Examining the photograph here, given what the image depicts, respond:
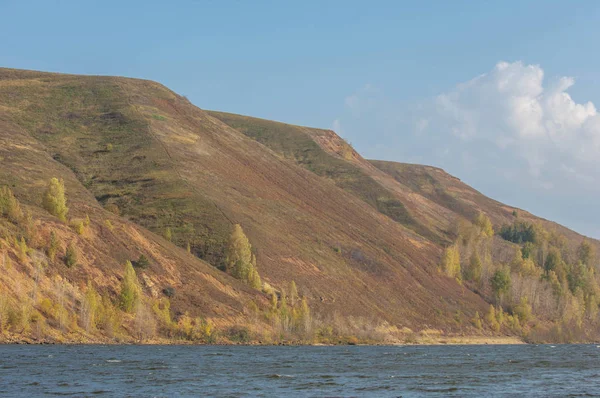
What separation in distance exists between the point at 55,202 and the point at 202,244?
3130 centimetres

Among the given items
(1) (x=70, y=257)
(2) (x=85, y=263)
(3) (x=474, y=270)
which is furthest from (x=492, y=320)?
(1) (x=70, y=257)

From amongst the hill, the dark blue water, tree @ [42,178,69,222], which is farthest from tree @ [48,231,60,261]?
the dark blue water

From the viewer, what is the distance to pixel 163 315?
330 ft

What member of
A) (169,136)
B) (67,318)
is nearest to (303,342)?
(67,318)

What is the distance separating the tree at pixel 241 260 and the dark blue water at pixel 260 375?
3987 cm

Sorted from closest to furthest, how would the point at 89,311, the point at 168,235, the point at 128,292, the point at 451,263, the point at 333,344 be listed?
the point at 89,311
the point at 128,292
the point at 333,344
the point at 168,235
the point at 451,263

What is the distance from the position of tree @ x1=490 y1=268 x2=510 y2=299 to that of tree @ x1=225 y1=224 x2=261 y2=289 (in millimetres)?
77575

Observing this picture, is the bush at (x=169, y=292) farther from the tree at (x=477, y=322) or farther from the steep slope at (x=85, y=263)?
the tree at (x=477, y=322)

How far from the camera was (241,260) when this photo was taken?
126 m

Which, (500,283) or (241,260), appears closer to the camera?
(241,260)

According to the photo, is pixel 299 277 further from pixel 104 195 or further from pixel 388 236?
pixel 388 236

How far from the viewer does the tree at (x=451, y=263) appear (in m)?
182

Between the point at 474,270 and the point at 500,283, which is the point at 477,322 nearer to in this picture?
the point at 500,283

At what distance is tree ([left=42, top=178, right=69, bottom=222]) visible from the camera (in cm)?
10806
